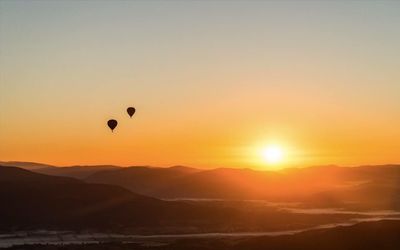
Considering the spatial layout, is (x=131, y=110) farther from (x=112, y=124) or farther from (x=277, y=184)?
(x=277, y=184)

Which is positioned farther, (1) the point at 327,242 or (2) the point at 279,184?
(2) the point at 279,184

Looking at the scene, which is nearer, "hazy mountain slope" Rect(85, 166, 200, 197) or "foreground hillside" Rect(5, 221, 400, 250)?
"foreground hillside" Rect(5, 221, 400, 250)

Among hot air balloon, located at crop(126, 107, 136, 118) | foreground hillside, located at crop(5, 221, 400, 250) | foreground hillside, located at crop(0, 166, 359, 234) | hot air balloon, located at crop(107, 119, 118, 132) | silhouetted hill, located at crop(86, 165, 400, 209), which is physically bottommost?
foreground hillside, located at crop(5, 221, 400, 250)

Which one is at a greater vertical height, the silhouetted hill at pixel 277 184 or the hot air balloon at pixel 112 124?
the silhouetted hill at pixel 277 184

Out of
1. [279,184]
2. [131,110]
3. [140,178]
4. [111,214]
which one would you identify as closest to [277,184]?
[279,184]

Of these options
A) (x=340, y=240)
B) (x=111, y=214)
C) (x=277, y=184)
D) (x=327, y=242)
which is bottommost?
(x=327, y=242)

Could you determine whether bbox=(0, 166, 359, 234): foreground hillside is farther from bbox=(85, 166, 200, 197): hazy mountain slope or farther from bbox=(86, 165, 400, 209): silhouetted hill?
bbox=(85, 166, 200, 197): hazy mountain slope

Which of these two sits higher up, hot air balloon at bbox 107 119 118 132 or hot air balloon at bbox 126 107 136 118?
hot air balloon at bbox 126 107 136 118

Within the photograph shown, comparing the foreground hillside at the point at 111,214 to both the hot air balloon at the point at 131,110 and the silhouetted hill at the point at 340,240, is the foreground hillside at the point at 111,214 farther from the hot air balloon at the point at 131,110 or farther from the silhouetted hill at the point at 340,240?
the silhouetted hill at the point at 340,240

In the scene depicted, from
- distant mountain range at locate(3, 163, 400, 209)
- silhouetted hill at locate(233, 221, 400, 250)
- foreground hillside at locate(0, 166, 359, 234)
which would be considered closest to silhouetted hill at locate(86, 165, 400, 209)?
distant mountain range at locate(3, 163, 400, 209)

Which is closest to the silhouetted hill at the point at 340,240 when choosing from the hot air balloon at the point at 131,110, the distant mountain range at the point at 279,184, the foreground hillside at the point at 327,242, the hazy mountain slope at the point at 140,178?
the foreground hillside at the point at 327,242

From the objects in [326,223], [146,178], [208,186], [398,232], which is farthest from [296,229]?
[146,178]

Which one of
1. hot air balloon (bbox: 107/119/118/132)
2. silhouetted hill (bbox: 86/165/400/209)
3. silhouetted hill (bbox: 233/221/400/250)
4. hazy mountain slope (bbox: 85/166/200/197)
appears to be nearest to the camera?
silhouetted hill (bbox: 233/221/400/250)
